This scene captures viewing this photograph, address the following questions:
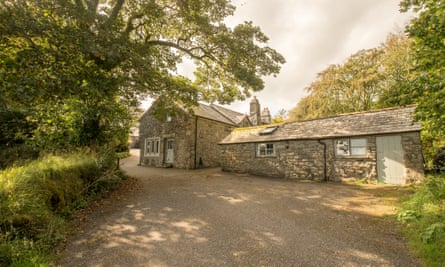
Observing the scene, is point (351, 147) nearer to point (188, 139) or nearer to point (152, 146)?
point (188, 139)

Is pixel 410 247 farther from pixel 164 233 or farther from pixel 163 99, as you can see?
pixel 163 99

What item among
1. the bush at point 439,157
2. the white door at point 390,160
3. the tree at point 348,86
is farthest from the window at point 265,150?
the tree at point 348,86

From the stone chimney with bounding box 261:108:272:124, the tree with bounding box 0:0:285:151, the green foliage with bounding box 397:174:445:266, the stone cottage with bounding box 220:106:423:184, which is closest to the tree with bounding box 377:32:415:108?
the stone cottage with bounding box 220:106:423:184

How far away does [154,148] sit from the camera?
772 inches

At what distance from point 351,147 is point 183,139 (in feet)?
42.4

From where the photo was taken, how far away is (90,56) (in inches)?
289

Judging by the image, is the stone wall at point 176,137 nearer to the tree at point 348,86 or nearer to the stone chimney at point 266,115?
the tree at point 348,86

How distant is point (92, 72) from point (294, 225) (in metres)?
8.66

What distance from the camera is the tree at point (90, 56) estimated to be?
18.6ft

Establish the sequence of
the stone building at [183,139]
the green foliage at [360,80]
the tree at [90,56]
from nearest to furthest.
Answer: the tree at [90,56] → the green foliage at [360,80] → the stone building at [183,139]

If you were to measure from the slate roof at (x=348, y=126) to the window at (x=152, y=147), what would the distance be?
8.77 meters

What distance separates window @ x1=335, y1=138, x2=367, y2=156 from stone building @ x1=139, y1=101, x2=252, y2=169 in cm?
1112

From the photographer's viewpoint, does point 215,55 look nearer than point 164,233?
No

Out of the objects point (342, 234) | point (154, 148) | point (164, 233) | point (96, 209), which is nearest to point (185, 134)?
point (154, 148)
